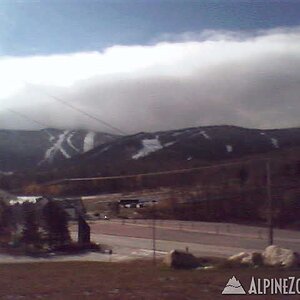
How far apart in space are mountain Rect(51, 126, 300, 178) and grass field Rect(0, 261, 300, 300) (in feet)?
2.82

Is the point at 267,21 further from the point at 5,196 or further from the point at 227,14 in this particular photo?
the point at 5,196

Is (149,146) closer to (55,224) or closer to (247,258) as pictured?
(55,224)

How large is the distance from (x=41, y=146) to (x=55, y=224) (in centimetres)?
73

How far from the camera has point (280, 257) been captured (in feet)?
21.7

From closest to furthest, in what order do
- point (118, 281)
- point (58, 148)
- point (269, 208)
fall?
point (118, 281) < point (269, 208) < point (58, 148)

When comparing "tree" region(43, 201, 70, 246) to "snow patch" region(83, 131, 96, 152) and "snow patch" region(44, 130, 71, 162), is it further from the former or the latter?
"snow patch" region(83, 131, 96, 152)

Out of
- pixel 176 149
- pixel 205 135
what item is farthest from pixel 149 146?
pixel 205 135

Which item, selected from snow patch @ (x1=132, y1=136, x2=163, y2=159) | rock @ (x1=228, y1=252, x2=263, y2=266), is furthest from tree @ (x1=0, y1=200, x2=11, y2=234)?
rock @ (x1=228, y1=252, x2=263, y2=266)

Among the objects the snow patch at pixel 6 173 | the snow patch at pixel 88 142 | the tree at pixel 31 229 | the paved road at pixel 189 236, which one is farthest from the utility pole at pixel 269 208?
the snow patch at pixel 6 173

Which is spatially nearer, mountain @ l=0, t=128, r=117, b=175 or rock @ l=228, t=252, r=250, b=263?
rock @ l=228, t=252, r=250, b=263

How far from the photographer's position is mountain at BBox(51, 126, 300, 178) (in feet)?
22.0

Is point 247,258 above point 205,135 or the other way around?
the other way around

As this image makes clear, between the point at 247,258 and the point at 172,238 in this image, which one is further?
the point at 172,238

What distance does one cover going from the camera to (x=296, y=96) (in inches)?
256
